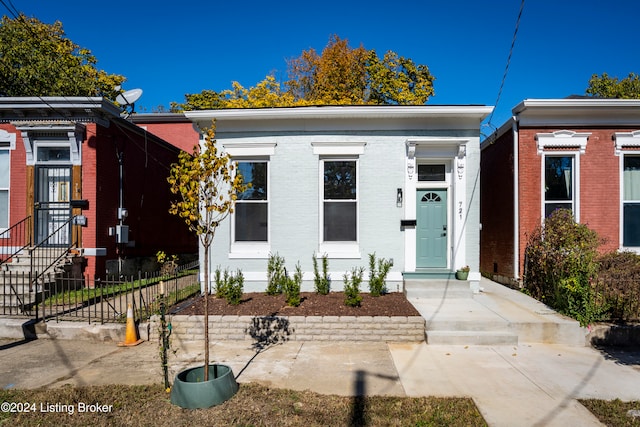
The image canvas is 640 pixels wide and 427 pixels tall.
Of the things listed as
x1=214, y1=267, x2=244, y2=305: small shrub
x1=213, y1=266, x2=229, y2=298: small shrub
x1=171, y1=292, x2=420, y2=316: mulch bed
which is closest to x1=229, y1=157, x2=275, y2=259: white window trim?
x1=214, y1=267, x2=244, y2=305: small shrub

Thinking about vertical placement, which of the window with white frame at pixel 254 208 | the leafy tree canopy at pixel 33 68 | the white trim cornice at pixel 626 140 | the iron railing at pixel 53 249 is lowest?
the iron railing at pixel 53 249

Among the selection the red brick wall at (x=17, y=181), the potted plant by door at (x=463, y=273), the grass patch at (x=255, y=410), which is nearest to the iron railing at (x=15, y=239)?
the red brick wall at (x=17, y=181)

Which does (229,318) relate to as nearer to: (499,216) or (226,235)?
(226,235)

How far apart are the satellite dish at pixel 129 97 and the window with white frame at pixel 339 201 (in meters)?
6.35

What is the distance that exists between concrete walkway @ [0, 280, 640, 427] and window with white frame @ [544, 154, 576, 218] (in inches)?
183

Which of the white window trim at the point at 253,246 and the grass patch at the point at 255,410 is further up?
the white window trim at the point at 253,246

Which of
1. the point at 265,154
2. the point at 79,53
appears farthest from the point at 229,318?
the point at 79,53

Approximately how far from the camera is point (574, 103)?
9.81m

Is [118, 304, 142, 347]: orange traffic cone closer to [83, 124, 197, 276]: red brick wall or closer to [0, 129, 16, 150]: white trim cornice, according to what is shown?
[83, 124, 197, 276]: red brick wall

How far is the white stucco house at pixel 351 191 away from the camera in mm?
9484

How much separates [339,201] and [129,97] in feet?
23.8

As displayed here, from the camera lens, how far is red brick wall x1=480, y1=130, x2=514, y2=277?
427 inches

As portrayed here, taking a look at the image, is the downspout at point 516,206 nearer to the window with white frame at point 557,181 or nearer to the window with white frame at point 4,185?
the window with white frame at point 557,181

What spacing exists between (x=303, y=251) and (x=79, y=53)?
2106 centimetres
